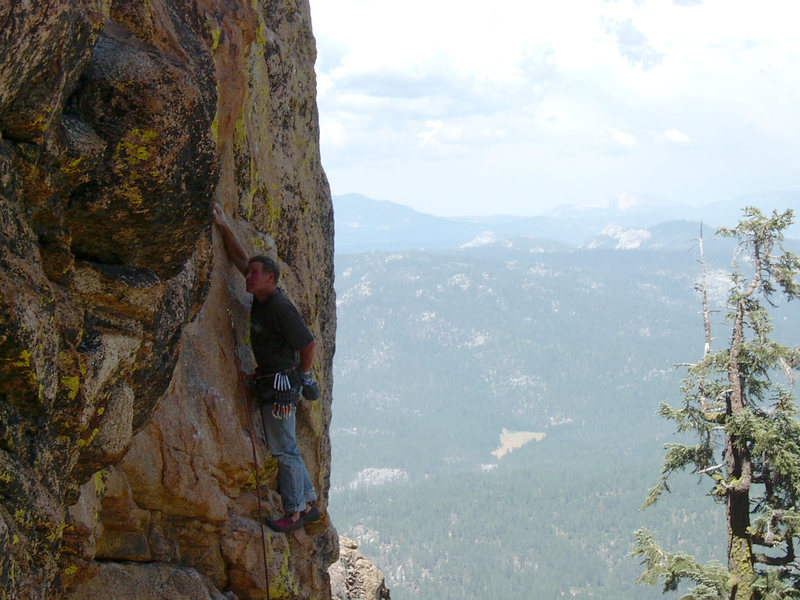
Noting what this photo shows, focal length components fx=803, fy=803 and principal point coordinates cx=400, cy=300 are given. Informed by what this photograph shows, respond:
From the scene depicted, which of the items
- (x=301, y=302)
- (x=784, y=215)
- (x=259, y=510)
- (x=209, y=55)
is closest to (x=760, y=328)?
(x=784, y=215)

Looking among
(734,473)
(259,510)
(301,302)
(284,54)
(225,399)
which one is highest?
(284,54)

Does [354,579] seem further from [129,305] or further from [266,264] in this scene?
[129,305]

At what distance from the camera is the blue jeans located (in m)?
10.4

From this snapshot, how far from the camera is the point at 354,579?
19.1m

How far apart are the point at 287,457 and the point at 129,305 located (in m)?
4.37

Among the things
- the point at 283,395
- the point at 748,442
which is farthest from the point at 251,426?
the point at 748,442

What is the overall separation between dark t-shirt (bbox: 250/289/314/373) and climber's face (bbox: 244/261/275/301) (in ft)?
0.32

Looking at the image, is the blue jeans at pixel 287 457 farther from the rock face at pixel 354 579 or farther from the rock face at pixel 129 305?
the rock face at pixel 354 579

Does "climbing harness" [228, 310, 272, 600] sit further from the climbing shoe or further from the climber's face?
the climber's face

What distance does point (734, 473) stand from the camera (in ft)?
68.5

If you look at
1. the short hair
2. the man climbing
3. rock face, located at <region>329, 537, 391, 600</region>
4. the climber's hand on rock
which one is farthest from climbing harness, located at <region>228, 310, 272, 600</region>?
rock face, located at <region>329, 537, 391, 600</region>

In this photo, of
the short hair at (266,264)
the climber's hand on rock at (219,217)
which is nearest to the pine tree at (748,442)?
the short hair at (266,264)

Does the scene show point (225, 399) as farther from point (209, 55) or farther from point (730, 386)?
point (730, 386)

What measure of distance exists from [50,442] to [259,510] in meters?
4.68
